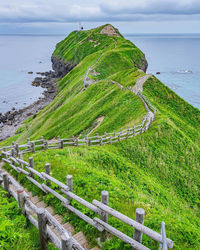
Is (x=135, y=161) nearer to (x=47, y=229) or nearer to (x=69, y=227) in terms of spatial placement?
(x=69, y=227)

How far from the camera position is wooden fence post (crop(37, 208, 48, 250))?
6.19m

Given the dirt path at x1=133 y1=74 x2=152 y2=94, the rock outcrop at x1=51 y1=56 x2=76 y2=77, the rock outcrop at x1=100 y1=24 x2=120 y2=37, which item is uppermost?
the rock outcrop at x1=100 y1=24 x2=120 y2=37

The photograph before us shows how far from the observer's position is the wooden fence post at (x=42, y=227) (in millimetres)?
6189

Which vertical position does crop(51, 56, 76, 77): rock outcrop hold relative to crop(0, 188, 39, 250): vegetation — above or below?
above

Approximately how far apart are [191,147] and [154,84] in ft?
69.6

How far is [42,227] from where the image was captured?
6.35 metres

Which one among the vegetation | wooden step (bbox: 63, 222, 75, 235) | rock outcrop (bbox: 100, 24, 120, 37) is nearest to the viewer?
the vegetation

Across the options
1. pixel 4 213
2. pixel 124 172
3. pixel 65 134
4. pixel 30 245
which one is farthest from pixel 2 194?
pixel 65 134

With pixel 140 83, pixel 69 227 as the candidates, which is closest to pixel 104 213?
pixel 69 227

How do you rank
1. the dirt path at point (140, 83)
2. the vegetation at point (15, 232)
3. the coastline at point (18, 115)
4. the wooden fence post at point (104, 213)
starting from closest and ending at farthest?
the vegetation at point (15, 232)
the wooden fence post at point (104, 213)
the dirt path at point (140, 83)
the coastline at point (18, 115)

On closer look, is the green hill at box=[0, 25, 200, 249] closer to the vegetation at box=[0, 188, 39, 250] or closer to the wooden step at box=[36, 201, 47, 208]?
the wooden step at box=[36, 201, 47, 208]

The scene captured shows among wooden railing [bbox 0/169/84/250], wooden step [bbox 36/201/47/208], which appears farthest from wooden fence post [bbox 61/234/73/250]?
wooden step [bbox 36/201/47/208]

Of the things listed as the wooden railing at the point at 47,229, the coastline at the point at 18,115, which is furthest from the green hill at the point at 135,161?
the coastline at the point at 18,115

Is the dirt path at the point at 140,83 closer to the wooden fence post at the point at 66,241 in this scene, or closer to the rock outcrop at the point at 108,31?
the wooden fence post at the point at 66,241
